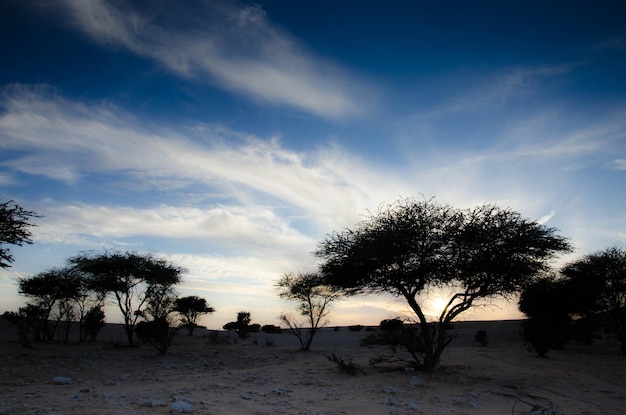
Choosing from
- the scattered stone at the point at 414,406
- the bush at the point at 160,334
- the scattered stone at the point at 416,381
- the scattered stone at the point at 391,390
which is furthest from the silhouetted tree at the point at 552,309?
the bush at the point at 160,334

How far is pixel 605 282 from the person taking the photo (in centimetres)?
2798

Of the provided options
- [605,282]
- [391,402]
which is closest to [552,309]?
[605,282]

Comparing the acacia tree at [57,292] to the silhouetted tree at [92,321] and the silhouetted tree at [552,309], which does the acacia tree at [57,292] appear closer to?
the silhouetted tree at [92,321]

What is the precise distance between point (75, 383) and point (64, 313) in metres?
25.4

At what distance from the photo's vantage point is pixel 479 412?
9055mm

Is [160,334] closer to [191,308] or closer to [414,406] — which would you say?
[414,406]

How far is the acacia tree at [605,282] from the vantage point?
89.5 ft

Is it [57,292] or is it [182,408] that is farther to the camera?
[57,292]

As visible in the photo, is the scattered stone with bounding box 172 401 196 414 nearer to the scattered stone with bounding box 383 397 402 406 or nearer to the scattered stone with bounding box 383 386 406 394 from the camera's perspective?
the scattered stone with bounding box 383 397 402 406

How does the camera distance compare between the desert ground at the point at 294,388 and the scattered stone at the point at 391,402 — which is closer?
the desert ground at the point at 294,388

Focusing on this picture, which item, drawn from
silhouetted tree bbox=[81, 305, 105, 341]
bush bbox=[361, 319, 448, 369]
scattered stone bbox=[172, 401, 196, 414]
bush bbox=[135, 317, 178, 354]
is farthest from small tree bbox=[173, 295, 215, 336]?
scattered stone bbox=[172, 401, 196, 414]

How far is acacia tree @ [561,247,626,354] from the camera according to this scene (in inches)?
1074

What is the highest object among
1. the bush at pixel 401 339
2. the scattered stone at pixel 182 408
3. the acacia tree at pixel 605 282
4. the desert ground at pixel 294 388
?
the acacia tree at pixel 605 282

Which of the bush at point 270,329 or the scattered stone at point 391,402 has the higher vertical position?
the scattered stone at point 391,402
